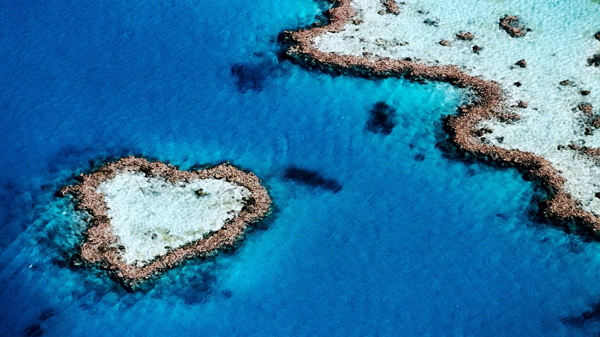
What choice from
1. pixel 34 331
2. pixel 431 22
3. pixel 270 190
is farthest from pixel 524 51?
pixel 34 331

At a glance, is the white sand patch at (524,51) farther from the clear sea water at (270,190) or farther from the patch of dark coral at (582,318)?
the patch of dark coral at (582,318)

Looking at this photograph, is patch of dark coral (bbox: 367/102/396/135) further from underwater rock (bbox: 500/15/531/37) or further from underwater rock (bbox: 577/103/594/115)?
underwater rock (bbox: 500/15/531/37)

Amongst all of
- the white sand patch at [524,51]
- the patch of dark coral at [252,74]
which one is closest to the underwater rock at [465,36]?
the white sand patch at [524,51]

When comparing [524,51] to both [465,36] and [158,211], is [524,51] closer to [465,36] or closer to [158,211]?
[465,36]

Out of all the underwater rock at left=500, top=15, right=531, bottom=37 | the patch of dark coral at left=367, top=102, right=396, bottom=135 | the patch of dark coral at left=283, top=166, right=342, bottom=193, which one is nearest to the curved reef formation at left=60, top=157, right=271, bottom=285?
the patch of dark coral at left=283, top=166, right=342, bottom=193

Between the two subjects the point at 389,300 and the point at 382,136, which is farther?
the point at 382,136

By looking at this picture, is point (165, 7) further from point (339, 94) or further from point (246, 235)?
point (246, 235)

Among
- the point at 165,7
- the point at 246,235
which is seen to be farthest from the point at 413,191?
the point at 165,7
